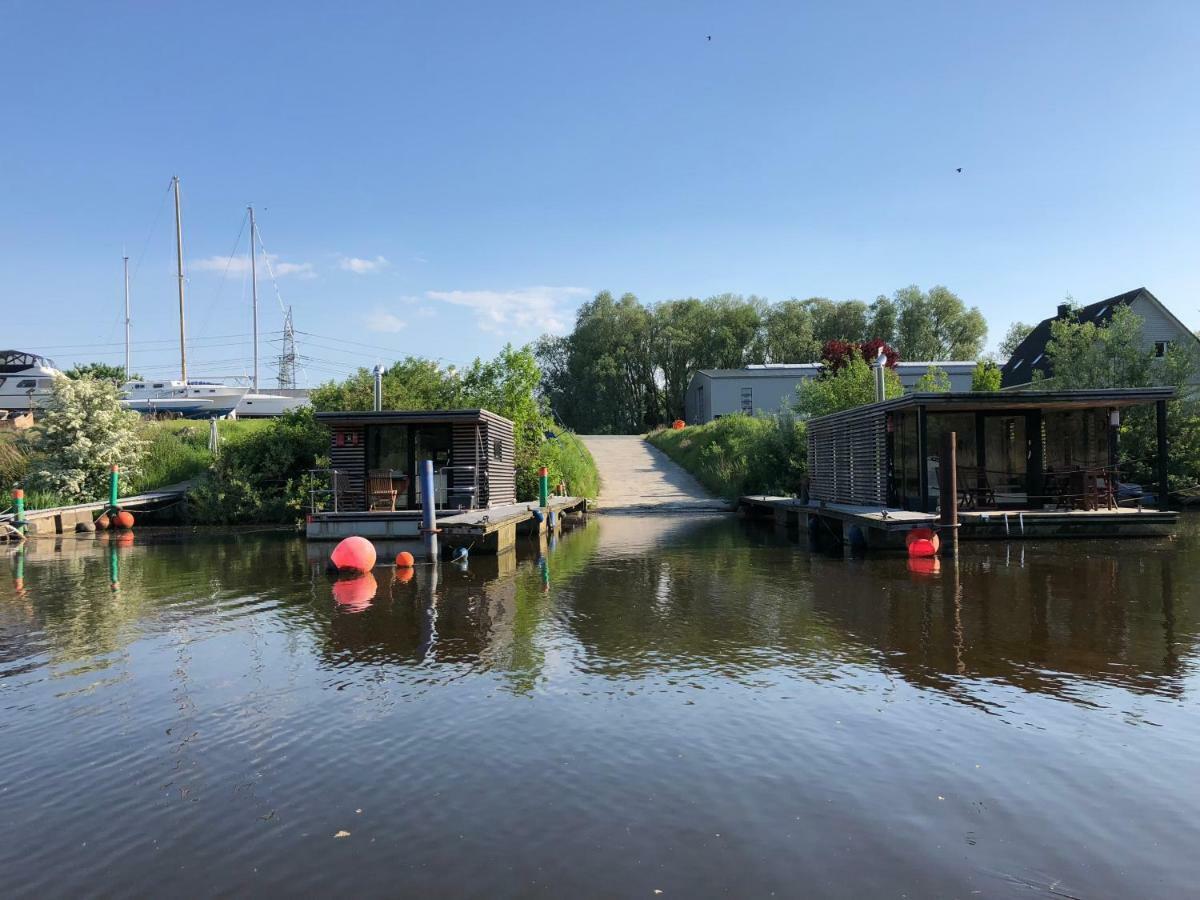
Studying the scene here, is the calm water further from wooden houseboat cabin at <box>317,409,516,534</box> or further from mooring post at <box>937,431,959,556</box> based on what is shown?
wooden houseboat cabin at <box>317,409,516,534</box>

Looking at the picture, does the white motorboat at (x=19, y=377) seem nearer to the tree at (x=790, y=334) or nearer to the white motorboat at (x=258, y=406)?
the white motorboat at (x=258, y=406)

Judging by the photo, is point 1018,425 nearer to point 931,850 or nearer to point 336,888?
point 931,850

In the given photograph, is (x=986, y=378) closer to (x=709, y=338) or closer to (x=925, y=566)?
(x=925, y=566)

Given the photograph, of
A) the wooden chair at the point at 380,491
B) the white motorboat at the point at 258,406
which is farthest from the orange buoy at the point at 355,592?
the white motorboat at the point at 258,406

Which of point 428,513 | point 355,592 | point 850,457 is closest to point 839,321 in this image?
point 850,457

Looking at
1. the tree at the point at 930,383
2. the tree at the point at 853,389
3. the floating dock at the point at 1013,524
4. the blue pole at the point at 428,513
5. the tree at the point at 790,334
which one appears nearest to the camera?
the blue pole at the point at 428,513

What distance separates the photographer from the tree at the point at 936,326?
56.8m

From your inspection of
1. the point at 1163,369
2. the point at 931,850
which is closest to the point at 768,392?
the point at 1163,369

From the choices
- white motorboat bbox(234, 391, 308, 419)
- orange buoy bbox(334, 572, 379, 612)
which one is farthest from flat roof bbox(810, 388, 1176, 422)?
white motorboat bbox(234, 391, 308, 419)

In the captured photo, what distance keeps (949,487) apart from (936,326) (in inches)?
1810

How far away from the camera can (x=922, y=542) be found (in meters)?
15.6

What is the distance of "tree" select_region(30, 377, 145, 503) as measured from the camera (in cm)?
2803

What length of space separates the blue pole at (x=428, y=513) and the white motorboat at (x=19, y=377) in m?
41.4

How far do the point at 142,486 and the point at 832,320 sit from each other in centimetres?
4288
